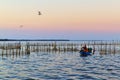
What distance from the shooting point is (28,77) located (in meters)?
30.2

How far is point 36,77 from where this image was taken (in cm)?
3027

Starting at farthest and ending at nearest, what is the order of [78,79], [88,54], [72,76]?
1. [88,54]
2. [72,76]
3. [78,79]

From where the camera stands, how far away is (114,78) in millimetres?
29406

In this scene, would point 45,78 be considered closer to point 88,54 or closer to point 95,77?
point 95,77

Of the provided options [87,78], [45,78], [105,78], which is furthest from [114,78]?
[45,78]

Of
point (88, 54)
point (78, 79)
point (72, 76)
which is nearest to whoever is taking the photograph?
point (78, 79)

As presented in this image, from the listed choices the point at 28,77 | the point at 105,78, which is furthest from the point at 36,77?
the point at 105,78

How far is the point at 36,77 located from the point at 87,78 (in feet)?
18.0

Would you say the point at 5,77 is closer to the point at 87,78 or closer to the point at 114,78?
the point at 87,78

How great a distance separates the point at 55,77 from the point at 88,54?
108 feet

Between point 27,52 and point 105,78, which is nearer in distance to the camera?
point 105,78

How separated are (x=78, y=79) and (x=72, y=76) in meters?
2.08

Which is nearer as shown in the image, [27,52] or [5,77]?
[5,77]

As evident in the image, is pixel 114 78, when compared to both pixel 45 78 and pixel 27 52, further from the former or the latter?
pixel 27 52
